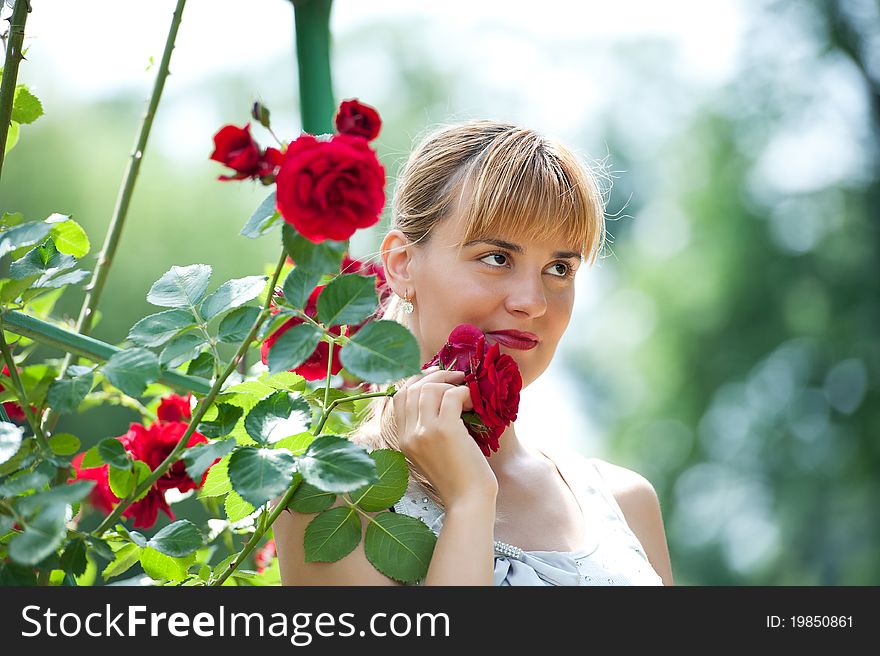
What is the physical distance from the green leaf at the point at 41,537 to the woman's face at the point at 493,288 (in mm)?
607

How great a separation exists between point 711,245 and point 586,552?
8947 millimetres

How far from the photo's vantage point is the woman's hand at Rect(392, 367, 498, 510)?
3.37 ft

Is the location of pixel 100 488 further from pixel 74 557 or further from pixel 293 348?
pixel 293 348

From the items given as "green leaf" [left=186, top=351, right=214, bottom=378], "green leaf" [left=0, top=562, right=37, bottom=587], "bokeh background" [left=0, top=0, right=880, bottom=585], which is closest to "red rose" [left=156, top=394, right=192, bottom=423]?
"green leaf" [left=186, top=351, right=214, bottom=378]

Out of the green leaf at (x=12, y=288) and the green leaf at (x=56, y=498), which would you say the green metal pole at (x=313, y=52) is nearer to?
the green leaf at (x=12, y=288)

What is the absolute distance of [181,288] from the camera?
0.97m

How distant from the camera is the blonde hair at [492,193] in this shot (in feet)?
4.12

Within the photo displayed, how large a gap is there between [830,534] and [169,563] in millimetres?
9170

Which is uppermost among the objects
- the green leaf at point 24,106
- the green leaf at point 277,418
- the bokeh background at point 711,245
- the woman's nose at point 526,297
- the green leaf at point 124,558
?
Result: the bokeh background at point 711,245

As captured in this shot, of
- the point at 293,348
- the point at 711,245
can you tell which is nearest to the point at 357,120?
the point at 293,348

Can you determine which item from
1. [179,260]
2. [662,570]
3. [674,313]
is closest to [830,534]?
[674,313]

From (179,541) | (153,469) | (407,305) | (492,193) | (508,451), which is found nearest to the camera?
(179,541)

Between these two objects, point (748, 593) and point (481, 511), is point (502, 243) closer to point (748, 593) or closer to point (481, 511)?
point (481, 511)

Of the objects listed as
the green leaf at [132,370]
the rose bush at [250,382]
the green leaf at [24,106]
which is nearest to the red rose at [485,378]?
the rose bush at [250,382]
